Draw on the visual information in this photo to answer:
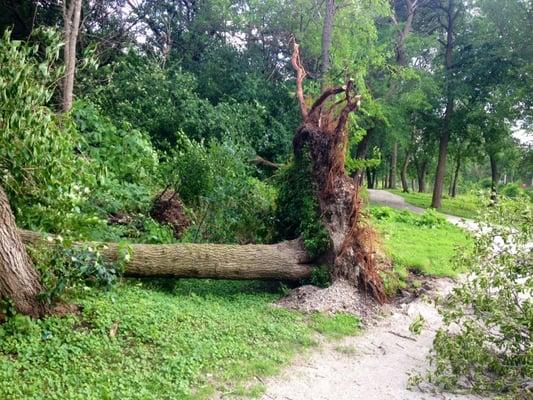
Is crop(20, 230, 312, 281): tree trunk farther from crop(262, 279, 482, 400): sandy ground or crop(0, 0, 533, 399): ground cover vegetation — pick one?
crop(262, 279, 482, 400): sandy ground

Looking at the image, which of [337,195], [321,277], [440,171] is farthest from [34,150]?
[440,171]

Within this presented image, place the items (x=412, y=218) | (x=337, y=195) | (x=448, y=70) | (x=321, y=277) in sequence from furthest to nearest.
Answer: (x=448, y=70) < (x=412, y=218) < (x=337, y=195) < (x=321, y=277)

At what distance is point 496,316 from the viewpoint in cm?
378

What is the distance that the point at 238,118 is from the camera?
13172 mm

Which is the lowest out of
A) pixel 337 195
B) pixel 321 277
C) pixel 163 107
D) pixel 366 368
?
pixel 366 368

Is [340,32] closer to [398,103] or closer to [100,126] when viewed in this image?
[398,103]

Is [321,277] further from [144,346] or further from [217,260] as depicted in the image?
[144,346]

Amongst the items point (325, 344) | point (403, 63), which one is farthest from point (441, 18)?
point (325, 344)

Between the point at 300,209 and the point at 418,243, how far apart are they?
13.2ft

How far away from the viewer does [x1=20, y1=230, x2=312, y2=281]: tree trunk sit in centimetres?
518

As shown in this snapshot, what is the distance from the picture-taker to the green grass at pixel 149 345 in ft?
10.4

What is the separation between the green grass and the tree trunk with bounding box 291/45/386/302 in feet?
2.96

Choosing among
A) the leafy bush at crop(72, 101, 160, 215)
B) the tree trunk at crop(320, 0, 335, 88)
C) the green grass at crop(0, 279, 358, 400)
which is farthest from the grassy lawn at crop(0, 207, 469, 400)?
the tree trunk at crop(320, 0, 335, 88)

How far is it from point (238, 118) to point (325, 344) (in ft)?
31.5
